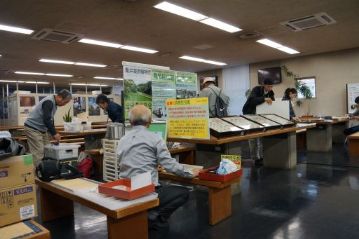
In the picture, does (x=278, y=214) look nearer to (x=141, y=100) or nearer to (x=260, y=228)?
(x=260, y=228)

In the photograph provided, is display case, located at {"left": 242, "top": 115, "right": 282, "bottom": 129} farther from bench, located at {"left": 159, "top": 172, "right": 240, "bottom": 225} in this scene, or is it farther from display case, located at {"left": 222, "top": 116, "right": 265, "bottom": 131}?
bench, located at {"left": 159, "top": 172, "right": 240, "bottom": 225}

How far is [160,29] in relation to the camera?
18.6ft

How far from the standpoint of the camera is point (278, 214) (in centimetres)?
293

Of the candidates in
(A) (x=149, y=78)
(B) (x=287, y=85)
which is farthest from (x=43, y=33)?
(B) (x=287, y=85)

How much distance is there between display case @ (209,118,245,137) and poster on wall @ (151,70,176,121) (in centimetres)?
64

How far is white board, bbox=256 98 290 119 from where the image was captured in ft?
16.5

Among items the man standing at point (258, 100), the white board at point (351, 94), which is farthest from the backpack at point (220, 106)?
the white board at point (351, 94)

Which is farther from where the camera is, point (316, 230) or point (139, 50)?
point (139, 50)

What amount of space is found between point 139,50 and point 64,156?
16.5 feet

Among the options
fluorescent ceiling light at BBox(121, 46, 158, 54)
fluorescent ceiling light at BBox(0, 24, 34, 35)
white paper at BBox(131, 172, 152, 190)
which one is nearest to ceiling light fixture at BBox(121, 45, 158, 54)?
fluorescent ceiling light at BBox(121, 46, 158, 54)

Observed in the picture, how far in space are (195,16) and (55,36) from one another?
2829 mm

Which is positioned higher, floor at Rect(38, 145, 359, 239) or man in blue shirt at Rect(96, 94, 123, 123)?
man in blue shirt at Rect(96, 94, 123, 123)

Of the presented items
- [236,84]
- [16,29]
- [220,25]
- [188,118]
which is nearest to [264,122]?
[188,118]

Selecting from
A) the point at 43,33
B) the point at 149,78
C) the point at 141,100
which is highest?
the point at 43,33
